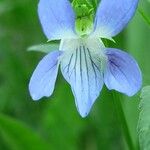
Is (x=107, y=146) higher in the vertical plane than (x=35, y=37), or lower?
lower

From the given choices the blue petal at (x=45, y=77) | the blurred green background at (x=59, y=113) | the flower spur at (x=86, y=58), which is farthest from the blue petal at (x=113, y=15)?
the blurred green background at (x=59, y=113)

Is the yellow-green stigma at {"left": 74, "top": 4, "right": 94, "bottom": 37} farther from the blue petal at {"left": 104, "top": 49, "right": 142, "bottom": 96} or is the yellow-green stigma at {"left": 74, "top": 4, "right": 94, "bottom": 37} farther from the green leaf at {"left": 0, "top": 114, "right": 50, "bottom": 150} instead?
the green leaf at {"left": 0, "top": 114, "right": 50, "bottom": 150}

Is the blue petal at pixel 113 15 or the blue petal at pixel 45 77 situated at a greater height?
the blue petal at pixel 113 15

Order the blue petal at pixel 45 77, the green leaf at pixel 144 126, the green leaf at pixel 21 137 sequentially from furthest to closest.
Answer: the green leaf at pixel 21 137
the blue petal at pixel 45 77
the green leaf at pixel 144 126

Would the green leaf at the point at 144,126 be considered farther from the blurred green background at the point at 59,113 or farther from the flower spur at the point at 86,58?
the blurred green background at the point at 59,113

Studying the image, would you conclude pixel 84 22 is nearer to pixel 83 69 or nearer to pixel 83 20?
pixel 83 20


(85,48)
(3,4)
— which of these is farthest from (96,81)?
(3,4)

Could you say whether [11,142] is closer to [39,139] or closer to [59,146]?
[39,139]
